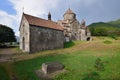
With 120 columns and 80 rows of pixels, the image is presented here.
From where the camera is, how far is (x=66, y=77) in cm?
1889

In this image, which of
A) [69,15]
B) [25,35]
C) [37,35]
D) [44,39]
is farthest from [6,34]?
[37,35]

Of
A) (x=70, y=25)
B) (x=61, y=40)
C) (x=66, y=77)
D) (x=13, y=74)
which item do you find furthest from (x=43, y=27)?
(x=66, y=77)

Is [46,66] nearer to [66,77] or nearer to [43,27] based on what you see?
[66,77]

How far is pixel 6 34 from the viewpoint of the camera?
7606 cm

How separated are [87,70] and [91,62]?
147 inches

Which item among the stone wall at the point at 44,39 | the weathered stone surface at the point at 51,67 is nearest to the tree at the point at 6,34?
the stone wall at the point at 44,39

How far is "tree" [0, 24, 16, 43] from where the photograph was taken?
74.0m

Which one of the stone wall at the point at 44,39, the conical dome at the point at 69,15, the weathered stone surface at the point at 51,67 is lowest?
the weathered stone surface at the point at 51,67

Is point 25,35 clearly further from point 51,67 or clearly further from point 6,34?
point 6,34

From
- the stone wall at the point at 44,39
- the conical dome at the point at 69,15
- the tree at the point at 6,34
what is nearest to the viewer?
the stone wall at the point at 44,39

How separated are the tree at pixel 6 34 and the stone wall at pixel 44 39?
30.0 metres

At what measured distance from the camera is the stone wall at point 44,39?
4463cm

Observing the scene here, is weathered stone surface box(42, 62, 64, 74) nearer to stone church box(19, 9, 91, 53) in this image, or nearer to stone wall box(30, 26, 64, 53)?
stone church box(19, 9, 91, 53)

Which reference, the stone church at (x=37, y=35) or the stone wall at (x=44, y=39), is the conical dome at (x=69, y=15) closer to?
the stone church at (x=37, y=35)
